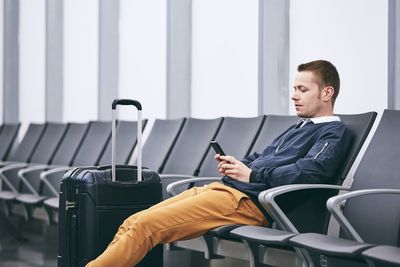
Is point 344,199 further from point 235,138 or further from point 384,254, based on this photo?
point 235,138

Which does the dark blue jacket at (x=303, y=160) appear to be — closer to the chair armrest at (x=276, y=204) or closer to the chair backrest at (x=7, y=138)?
the chair armrest at (x=276, y=204)

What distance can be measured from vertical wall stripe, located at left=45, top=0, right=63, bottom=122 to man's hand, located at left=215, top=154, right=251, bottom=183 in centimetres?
519

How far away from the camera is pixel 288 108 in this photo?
211 inches

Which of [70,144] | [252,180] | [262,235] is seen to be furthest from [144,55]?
[262,235]

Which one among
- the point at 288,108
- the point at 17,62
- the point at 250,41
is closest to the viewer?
the point at 288,108

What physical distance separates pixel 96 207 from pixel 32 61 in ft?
18.9

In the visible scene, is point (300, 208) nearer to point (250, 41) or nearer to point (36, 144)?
point (250, 41)

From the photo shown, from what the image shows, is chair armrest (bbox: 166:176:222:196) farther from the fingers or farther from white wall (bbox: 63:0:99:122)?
white wall (bbox: 63:0:99:122)

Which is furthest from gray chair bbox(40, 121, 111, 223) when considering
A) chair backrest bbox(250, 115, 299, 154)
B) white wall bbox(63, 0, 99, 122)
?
chair backrest bbox(250, 115, 299, 154)

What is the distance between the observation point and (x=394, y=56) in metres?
4.28

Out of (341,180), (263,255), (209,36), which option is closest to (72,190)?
(263,255)

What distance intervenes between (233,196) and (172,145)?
1.72 meters

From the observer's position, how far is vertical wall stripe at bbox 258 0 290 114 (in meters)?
5.40

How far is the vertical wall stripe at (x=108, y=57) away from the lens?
7.71 meters
